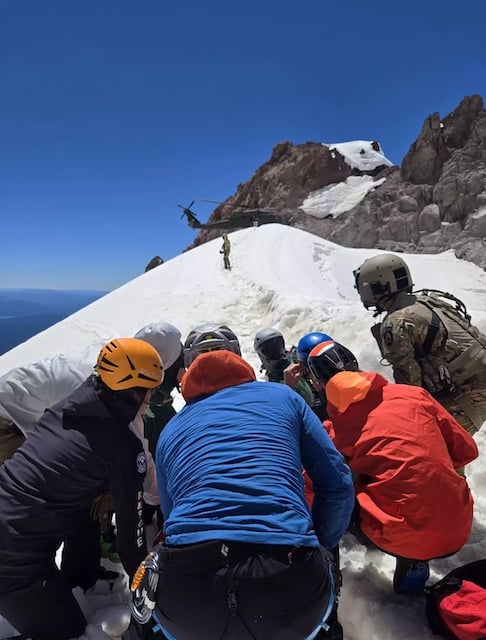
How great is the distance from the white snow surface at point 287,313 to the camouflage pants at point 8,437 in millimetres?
974

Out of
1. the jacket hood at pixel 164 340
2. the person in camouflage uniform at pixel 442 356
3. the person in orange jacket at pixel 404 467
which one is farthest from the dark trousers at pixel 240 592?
the person in camouflage uniform at pixel 442 356

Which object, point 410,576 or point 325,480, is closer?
point 325,480

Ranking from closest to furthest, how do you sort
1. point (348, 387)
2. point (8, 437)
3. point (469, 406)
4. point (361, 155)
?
point (348, 387)
point (8, 437)
point (469, 406)
point (361, 155)

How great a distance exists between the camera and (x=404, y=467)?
2.21 meters

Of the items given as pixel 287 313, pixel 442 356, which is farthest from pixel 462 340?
pixel 287 313

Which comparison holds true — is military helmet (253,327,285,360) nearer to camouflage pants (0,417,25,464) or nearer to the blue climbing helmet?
the blue climbing helmet

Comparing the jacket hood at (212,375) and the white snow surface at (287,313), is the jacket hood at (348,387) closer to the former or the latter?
the jacket hood at (212,375)

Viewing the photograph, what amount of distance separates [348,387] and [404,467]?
51 cm

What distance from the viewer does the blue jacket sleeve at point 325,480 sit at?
1978 mm

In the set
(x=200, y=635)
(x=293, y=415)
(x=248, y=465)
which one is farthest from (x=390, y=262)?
(x=200, y=635)

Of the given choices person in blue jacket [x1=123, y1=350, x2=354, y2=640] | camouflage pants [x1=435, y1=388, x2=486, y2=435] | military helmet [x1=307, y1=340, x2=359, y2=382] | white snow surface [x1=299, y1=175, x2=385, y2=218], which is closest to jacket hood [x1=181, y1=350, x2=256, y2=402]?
person in blue jacket [x1=123, y1=350, x2=354, y2=640]

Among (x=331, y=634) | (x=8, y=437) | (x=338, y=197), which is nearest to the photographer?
(x=331, y=634)

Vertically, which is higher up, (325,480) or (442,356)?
(442,356)

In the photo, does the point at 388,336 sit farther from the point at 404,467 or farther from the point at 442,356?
the point at 404,467
